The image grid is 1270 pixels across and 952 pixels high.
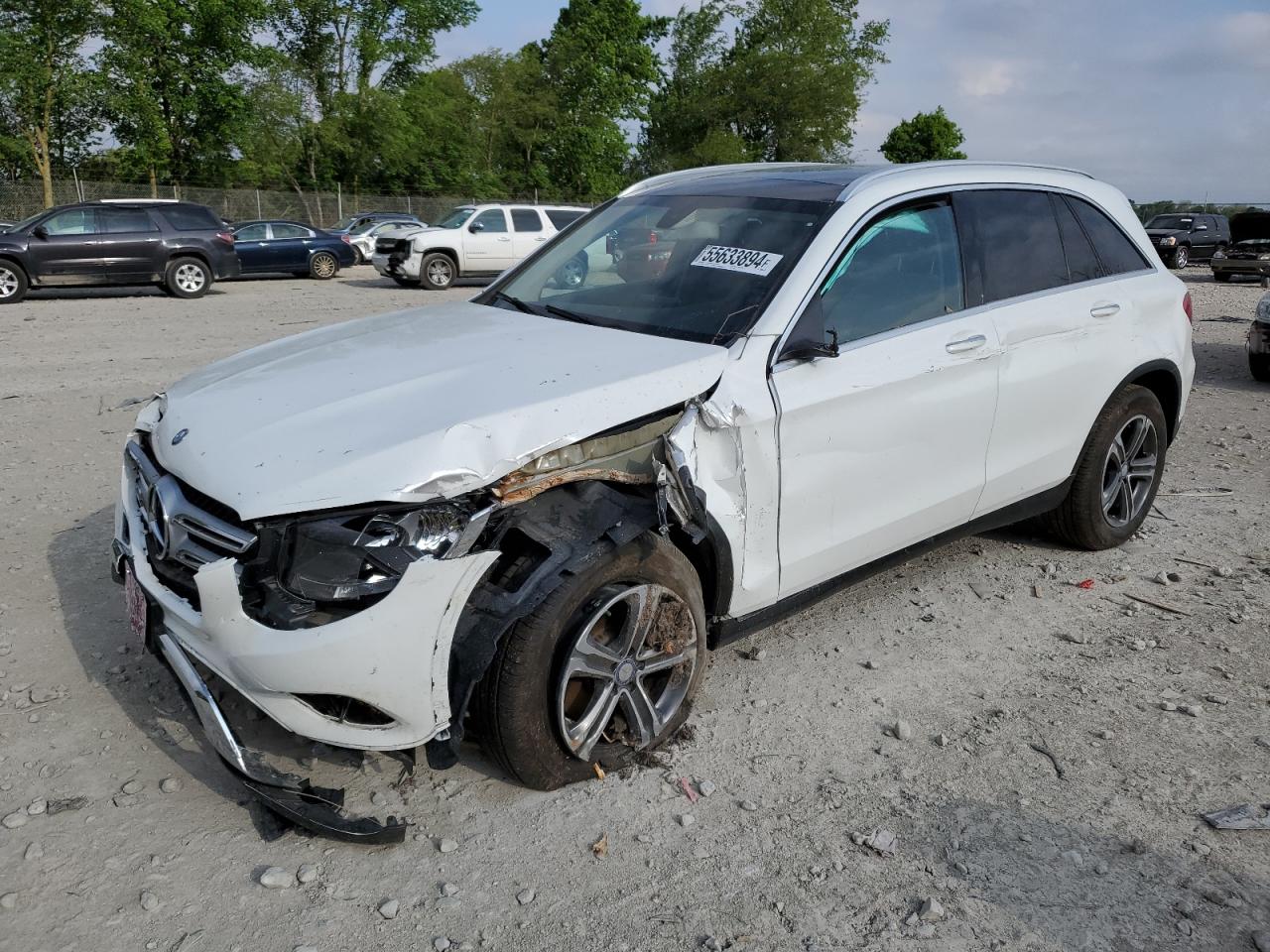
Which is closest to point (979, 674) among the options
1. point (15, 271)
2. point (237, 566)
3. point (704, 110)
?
point (237, 566)

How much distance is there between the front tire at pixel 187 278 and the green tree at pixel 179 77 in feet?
78.7

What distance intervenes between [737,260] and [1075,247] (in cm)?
187

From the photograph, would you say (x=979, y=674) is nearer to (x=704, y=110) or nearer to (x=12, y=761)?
(x=12, y=761)

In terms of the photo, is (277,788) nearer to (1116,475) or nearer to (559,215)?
(1116,475)

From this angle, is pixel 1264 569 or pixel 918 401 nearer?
pixel 918 401

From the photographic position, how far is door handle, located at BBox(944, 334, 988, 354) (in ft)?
12.5

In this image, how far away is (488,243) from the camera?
20797 millimetres

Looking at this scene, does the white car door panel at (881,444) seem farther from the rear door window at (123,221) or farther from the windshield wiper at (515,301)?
the rear door window at (123,221)

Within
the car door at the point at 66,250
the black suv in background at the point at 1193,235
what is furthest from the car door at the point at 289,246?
the black suv in background at the point at 1193,235

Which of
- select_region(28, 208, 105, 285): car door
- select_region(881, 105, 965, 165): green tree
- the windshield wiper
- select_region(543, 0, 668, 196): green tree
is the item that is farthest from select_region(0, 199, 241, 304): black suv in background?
select_region(881, 105, 965, 165): green tree

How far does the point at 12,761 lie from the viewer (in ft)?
10.6

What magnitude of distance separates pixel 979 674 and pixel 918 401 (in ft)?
3.60

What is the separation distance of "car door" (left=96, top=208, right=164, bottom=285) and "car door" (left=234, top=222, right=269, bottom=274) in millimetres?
4065

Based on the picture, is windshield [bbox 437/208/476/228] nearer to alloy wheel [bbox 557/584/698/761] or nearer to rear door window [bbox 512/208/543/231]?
→ rear door window [bbox 512/208/543/231]
